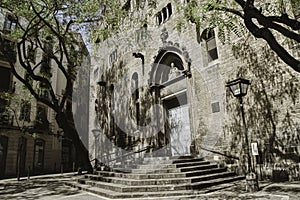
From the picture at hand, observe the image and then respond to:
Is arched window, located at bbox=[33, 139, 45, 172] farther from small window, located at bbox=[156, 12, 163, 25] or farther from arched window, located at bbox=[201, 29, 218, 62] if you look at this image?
arched window, located at bbox=[201, 29, 218, 62]

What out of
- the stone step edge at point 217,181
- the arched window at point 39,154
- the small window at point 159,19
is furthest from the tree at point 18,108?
the stone step edge at point 217,181

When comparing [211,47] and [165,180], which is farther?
[211,47]

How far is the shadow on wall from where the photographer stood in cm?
747

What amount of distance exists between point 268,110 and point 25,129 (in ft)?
50.4

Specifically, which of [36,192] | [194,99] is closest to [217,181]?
[194,99]

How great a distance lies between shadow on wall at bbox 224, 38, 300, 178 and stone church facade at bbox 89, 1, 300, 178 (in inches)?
1.1

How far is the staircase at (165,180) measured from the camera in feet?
22.5

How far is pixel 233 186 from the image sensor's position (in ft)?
23.9

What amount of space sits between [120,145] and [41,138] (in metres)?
9.08

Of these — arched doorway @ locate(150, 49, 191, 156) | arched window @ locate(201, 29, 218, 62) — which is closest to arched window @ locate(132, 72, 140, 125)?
arched doorway @ locate(150, 49, 191, 156)

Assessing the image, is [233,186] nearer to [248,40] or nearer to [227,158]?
[227,158]

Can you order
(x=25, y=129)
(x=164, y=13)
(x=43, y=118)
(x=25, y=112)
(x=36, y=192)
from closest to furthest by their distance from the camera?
1. (x=36, y=192)
2. (x=164, y=13)
3. (x=25, y=129)
4. (x=25, y=112)
5. (x=43, y=118)

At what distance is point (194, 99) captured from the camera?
435 inches

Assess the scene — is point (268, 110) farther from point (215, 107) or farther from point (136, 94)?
point (136, 94)
